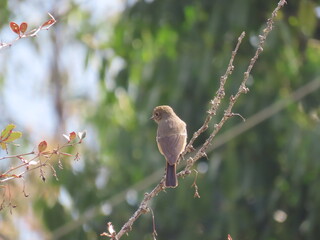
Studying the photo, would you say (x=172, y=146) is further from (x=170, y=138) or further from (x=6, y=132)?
(x=6, y=132)

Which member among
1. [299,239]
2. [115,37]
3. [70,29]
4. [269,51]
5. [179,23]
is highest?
[70,29]

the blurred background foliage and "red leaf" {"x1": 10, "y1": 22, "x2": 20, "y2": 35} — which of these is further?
the blurred background foliage

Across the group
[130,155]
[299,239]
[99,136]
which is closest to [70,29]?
[99,136]

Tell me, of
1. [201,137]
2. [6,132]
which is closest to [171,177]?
[6,132]

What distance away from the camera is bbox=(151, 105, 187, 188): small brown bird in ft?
16.3

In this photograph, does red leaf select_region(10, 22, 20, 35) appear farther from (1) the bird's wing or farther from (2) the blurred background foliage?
(2) the blurred background foliage

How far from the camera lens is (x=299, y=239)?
10383mm

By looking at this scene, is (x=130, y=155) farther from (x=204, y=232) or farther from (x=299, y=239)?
(x=299, y=239)

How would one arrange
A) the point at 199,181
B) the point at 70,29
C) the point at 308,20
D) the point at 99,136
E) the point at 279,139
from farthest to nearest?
1. the point at 70,29
2. the point at 99,136
3. the point at 279,139
4. the point at 199,181
5. the point at 308,20

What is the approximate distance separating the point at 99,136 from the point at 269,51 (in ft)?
9.63

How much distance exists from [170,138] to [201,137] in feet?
15.8

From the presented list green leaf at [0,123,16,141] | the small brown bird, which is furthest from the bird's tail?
green leaf at [0,123,16,141]

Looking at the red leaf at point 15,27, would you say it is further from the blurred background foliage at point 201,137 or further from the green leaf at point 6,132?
the blurred background foliage at point 201,137

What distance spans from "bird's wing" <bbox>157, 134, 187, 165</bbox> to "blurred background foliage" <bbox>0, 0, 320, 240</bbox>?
369cm
